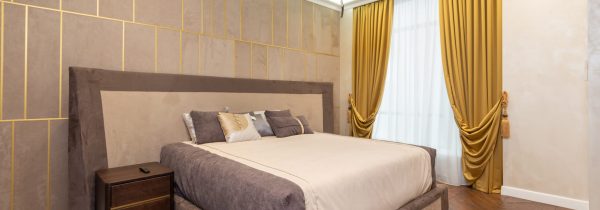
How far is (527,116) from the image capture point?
3059 millimetres

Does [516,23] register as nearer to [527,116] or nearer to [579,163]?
[527,116]

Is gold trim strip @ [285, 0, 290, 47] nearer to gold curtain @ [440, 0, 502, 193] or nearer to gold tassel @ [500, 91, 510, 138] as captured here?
gold curtain @ [440, 0, 502, 193]

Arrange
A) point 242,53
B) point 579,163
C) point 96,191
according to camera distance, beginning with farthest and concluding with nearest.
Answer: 1. point 242,53
2. point 579,163
3. point 96,191

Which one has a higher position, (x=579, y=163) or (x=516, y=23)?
(x=516, y=23)

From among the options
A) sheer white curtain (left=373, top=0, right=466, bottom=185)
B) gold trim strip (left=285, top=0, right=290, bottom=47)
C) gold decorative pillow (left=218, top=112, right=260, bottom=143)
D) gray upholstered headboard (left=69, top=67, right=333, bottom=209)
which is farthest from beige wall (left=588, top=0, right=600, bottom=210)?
gold trim strip (left=285, top=0, right=290, bottom=47)

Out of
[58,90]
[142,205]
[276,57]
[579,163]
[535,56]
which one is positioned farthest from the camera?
[276,57]

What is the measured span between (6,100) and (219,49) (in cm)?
181

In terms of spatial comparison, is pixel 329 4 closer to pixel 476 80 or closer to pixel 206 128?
pixel 476 80

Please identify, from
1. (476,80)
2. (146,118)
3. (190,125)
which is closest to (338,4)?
(476,80)

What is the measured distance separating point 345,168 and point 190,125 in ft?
5.65

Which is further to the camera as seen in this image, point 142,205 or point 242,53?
point 242,53

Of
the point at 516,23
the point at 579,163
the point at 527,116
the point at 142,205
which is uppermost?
the point at 516,23

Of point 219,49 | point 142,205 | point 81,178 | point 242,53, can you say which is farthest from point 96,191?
point 242,53

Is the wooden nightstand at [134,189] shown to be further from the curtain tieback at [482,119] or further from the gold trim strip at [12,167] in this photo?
the curtain tieback at [482,119]
